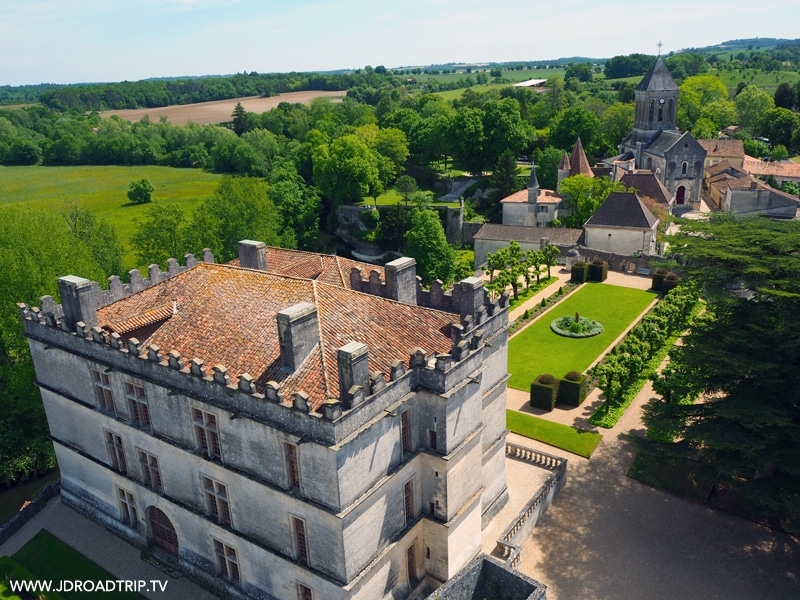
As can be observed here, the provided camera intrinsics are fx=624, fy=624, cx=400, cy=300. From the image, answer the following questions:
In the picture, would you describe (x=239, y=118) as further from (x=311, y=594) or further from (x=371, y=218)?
(x=311, y=594)

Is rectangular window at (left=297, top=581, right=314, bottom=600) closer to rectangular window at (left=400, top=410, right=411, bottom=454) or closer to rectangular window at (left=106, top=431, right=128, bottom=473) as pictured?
rectangular window at (left=400, top=410, right=411, bottom=454)

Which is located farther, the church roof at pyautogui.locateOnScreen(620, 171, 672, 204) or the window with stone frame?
the church roof at pyautogui.locateOnScreen(620, 171, 672, 204)

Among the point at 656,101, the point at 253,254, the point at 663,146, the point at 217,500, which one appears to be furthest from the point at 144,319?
the point at 656,101

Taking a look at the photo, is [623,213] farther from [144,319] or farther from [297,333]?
[144,319]

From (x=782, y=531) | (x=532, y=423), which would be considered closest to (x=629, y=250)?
(x=532, y=423)

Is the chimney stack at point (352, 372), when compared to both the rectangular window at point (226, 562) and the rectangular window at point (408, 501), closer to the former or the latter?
the rectangular window at point (408, 501)

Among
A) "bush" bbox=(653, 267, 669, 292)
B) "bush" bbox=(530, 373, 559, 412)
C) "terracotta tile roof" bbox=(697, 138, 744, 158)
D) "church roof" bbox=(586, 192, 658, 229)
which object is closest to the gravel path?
→ "bush" bbox=(530, 373, 559, 412)

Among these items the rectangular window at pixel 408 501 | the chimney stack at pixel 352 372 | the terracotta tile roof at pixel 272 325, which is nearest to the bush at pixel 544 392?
the terracotta tile roof at pixel 272 325
